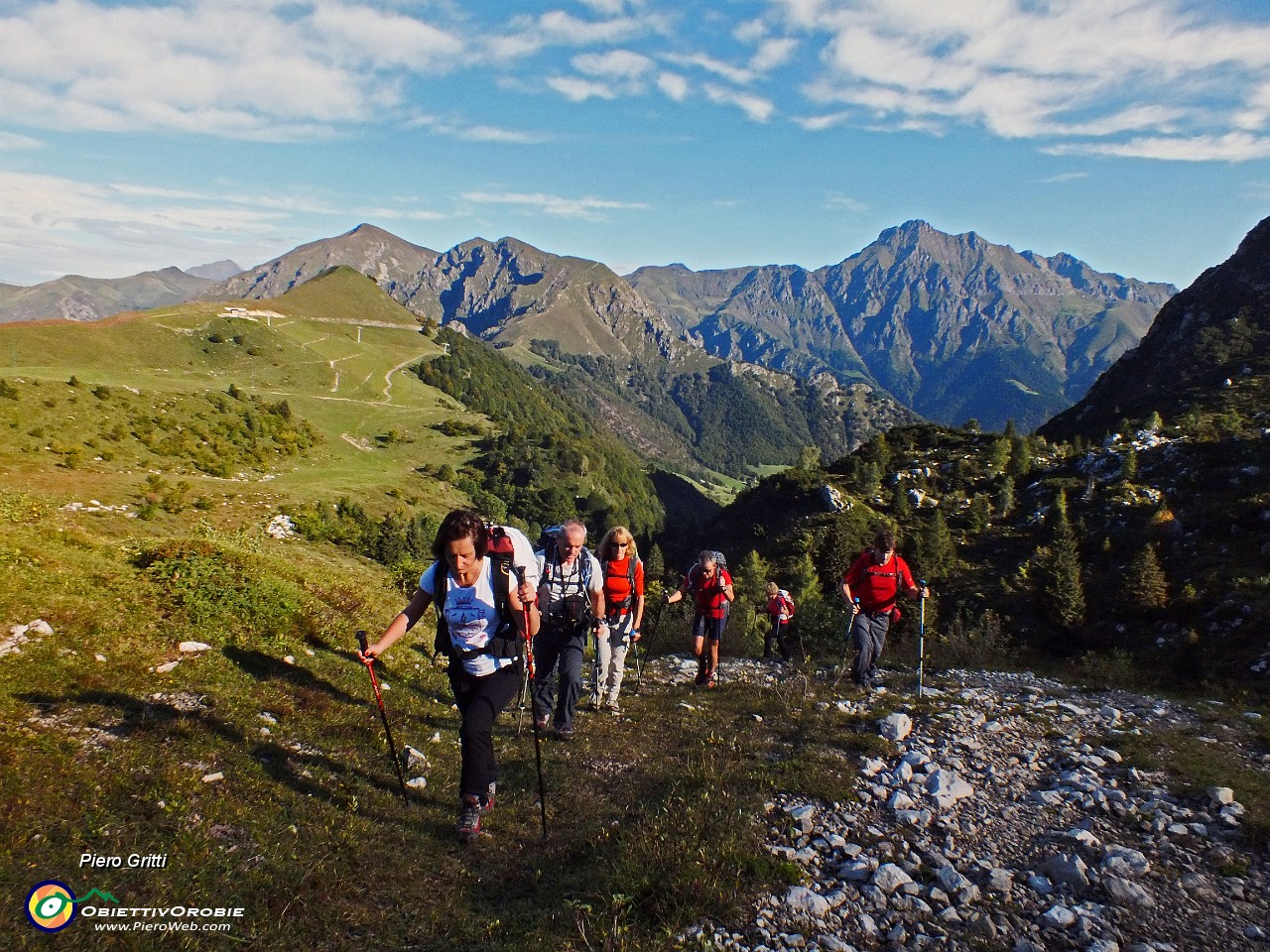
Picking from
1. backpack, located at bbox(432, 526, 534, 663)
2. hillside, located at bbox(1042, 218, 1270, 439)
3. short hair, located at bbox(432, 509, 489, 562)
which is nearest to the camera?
short hair, located at bbox(432, 509, 489, 562)

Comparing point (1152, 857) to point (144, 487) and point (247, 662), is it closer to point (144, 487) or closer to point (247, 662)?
point (247, 662)

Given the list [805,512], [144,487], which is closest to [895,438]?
[805,512]

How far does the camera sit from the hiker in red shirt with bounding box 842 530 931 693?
479 inches

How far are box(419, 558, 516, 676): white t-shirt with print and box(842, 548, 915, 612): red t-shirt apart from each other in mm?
8001

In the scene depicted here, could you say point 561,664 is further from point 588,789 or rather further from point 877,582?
point 877,582

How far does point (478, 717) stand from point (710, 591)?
278 inches

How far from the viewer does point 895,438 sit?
125438 millimetres

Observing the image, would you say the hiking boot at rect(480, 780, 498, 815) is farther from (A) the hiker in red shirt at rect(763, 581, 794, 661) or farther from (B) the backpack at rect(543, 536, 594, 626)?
(A) the hiker in red shirt at rect(763, 581, 794, 661)

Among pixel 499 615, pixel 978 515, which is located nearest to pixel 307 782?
pixel 499 615

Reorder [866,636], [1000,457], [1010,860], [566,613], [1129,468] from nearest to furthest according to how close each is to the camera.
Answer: [1010,860], [566,613], [866,636], [1129,468], [1000,457]

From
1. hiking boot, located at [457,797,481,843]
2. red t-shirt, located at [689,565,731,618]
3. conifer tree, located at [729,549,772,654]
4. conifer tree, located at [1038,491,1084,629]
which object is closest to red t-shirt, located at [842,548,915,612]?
red t-shirt, located at [689,565,731,618]

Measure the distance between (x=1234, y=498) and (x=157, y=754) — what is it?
288 feet

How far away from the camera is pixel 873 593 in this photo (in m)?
12.3

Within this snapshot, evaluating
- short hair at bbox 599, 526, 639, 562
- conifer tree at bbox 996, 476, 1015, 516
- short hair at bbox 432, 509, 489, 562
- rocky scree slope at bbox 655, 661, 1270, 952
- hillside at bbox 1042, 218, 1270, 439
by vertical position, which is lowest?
conifer tree at bbox 996, 476, 1015, 516
